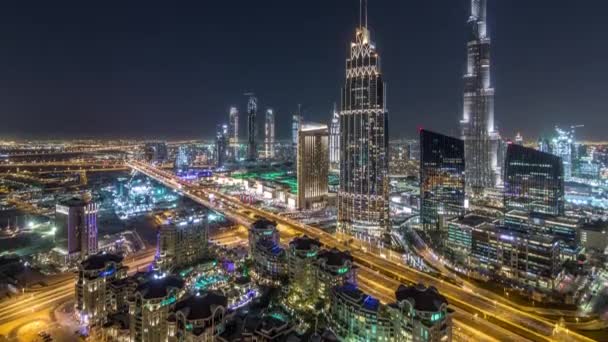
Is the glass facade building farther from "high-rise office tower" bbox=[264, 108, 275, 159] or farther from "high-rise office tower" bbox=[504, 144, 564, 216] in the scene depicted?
"high-rise office tower" bbox=[504, 144, 564, 216]

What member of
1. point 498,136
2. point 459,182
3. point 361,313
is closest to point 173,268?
point 361,313

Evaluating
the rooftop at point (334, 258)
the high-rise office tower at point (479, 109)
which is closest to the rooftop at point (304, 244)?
the rooftop at point (334, 258)

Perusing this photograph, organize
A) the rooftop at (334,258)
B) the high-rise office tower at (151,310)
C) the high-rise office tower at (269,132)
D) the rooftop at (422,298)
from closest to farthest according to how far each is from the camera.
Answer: the rooftop at (422,298) < the high-rise office tower at (151,310) < the rooftop at (334,258) < the high-rise office tower at (269,132)

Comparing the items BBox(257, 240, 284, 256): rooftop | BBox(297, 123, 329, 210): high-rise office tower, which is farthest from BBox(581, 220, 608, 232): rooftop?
BBox(297, 123, 329, 210): high-rise office tower

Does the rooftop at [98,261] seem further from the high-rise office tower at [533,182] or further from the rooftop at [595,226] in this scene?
the high-rise office tower at [533,182]

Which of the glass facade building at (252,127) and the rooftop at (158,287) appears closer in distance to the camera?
the rooftop at (158,287)

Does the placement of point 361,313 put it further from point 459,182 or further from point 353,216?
point 459,182
